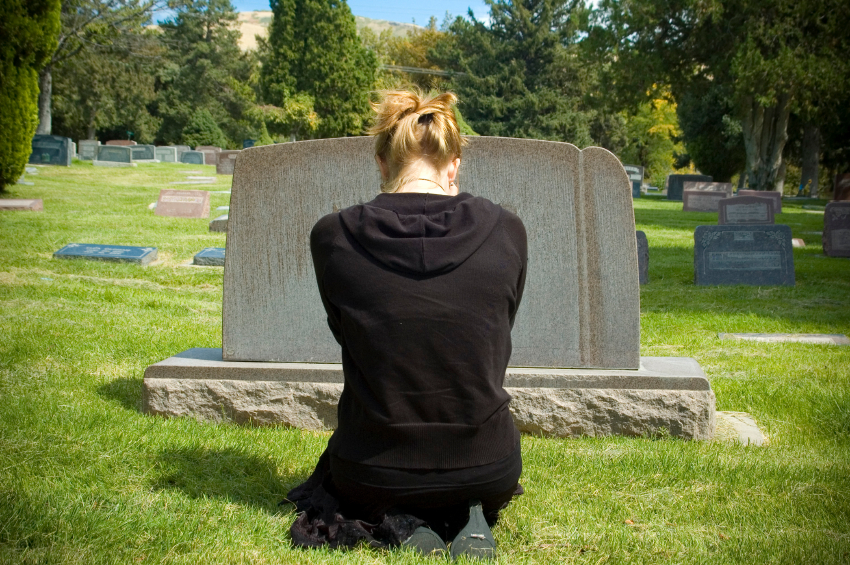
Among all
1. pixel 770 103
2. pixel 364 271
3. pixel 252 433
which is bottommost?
pixel 252 433

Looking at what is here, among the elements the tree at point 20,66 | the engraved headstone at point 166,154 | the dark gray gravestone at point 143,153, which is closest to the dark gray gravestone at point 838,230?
the tree at point 20,66

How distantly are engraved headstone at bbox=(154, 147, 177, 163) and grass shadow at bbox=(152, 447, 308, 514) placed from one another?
4033 centimetres

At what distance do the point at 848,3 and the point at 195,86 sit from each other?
164 feet

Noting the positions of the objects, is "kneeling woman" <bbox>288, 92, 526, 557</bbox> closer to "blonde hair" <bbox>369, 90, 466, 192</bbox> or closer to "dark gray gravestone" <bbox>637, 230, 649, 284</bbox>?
"blonde hair" <bbox>369, 90, 466, 192</bbox>

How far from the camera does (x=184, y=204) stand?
51.9 ft

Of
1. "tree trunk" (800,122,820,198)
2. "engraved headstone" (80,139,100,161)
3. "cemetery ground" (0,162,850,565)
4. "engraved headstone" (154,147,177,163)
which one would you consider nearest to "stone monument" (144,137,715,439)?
"cemetery ground" (0,162,850,565)

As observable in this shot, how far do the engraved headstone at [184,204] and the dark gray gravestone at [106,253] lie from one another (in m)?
5.67

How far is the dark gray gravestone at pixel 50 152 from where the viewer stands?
91.2ft

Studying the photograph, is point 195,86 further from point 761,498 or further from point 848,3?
point 761,498

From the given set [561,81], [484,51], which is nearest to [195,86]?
[484,51]

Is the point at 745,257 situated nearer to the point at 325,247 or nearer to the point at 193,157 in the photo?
the point at 325,247

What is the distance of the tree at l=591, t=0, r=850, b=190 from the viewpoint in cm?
2858

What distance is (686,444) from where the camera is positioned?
3.96m

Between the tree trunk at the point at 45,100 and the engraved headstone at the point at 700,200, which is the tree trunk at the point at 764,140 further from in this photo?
the tree trunk at the point at 45,100
